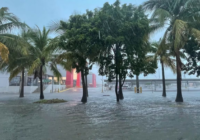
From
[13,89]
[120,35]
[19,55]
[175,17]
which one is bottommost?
[13,89]

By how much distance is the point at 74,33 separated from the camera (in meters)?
12.8

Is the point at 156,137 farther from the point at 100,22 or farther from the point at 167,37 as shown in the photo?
the point at 167,37

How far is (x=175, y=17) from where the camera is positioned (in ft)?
49.8

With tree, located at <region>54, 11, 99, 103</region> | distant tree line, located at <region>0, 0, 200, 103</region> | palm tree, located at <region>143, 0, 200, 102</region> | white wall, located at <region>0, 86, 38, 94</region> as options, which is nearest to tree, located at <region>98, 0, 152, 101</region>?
distant tree line, located at <region>0, 0, 200, 103</region>

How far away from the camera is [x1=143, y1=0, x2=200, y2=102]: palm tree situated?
13.3 meters

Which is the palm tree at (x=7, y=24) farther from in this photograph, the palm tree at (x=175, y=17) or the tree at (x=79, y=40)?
the palm tree at (x=175, y=17)

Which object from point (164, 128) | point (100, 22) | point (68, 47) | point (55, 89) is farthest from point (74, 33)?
point (55, 89)

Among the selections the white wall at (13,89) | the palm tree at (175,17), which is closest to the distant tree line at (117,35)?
the palm tree at (175,17)

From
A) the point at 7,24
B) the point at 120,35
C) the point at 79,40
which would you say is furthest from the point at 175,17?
the point at 7,24

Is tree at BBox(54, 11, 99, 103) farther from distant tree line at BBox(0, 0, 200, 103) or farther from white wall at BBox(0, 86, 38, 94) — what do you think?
white wall at BBox(0, 86, 38, 94)

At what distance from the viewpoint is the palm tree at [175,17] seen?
13.3 m

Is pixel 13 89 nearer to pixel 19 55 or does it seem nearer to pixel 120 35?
pixel 19 55

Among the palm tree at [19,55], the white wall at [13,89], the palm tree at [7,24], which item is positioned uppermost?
the palm tree at [7,24]

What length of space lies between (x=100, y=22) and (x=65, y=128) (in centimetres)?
834
